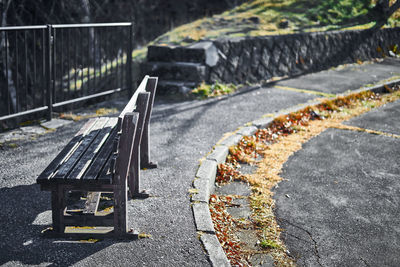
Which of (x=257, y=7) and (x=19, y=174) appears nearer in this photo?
(x=19, y=174)

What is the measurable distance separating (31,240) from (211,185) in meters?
1.96

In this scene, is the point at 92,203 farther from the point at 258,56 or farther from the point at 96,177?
the point at 258,56

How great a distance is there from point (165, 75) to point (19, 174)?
433 cm

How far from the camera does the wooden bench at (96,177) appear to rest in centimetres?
312

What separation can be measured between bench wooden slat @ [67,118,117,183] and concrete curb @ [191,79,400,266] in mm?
1022

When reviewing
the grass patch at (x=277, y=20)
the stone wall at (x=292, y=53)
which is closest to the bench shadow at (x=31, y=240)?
the stone wall at (x=292, y=53)

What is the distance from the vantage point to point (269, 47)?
31.9 feet

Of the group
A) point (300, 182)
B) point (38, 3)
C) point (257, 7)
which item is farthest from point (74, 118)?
point (257, 7)

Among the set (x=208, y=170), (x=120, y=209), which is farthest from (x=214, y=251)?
(x=208, y=170)

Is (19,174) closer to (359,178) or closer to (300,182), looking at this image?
(300,182)

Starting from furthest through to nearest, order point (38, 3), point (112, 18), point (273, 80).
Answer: point (112, 18) → point (38, 3) → point (273, 80)

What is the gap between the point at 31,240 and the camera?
10.9 ft

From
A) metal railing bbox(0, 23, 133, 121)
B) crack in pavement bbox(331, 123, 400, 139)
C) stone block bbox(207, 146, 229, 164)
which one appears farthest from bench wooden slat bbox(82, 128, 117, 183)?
crack in pavement bbox(331, 123, 400, 139)

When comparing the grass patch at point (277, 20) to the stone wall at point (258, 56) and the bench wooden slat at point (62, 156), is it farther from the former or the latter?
the bench wooden slat at point (62, 156)
